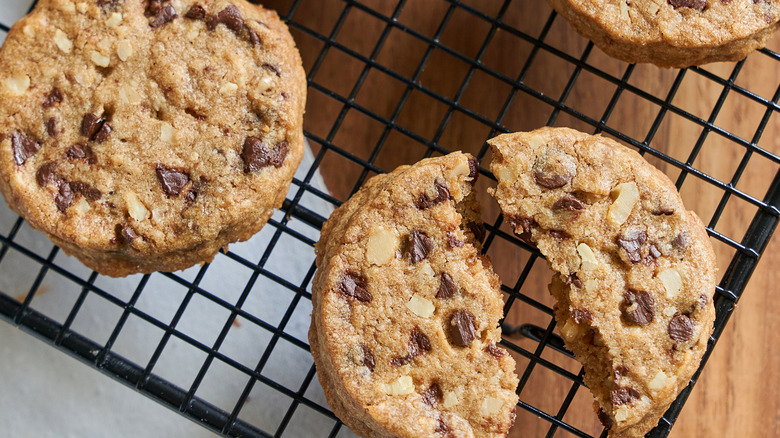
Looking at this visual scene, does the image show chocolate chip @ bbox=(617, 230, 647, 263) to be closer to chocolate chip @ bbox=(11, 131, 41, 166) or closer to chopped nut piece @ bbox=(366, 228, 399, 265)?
chopped nut piece @ bbox=(366, 228, 399, 265)

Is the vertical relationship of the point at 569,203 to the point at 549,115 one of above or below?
below

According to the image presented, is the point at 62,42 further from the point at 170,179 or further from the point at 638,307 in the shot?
the point at 638,307

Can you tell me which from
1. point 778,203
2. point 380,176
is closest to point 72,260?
point 380,176

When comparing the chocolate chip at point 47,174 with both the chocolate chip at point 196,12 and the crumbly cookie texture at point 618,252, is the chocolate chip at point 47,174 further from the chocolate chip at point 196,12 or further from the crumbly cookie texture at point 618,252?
the crumbly cookie texture at point 618,252

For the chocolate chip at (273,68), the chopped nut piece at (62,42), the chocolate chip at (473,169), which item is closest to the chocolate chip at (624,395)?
the chocolate chip at (473,169)

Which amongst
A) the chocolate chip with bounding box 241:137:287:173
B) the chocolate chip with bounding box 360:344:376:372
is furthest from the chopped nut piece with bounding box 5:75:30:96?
the chocolate chip with bounding box 360:344:376:372

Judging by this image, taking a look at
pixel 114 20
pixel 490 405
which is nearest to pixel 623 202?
pixel 490 405

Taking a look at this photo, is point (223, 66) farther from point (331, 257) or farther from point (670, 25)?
point (670, 25)
